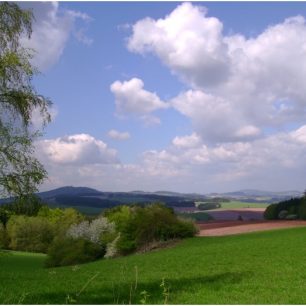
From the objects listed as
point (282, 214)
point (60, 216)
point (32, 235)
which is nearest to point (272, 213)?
point (282, 214)

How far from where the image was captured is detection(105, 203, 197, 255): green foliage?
6119 cm

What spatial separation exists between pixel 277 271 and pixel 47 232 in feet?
279

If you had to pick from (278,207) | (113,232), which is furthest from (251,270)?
(278,207)

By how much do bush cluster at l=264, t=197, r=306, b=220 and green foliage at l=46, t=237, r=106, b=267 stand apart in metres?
43.7

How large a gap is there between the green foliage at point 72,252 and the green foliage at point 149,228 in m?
4.86

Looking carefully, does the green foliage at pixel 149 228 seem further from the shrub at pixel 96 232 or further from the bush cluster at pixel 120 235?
the shrub at pixel 96 232

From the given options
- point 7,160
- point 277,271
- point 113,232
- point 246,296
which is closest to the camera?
point 246,296

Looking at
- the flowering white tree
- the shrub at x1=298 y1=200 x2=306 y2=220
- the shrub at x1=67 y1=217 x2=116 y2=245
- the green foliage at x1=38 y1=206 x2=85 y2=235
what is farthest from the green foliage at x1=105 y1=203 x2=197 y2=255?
the green foliage at x1=38 y1=206 x2=85 y2=235

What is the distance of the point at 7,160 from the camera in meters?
15.5

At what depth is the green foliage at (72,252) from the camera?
6144cm

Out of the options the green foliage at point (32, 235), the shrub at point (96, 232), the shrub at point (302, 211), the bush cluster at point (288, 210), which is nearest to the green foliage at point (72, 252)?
the shrub at point (96, 232)

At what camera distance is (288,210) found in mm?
98312

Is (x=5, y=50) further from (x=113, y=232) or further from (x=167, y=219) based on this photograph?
(x=113, y=232)

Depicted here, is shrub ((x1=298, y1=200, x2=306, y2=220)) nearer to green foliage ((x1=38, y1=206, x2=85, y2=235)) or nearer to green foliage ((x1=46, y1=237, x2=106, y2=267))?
green foliage ((x1=46, y1=237, x2=106, y2=267))
